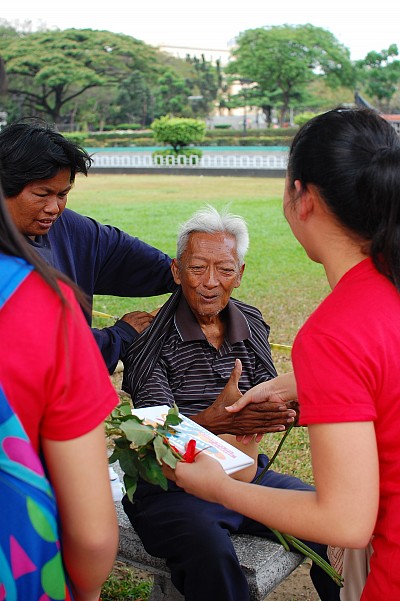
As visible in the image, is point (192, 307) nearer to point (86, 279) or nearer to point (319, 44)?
point (86, 279)

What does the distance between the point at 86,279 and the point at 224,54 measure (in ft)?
301

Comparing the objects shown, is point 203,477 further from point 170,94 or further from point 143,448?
point 170,94

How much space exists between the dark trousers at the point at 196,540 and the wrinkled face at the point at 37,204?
3.98ft

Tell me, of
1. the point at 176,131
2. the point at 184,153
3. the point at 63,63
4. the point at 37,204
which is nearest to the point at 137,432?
the point at 37,204

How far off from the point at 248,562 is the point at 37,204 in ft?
5.41

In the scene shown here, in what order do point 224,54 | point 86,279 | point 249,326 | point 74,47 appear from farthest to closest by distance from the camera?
point 224,54 → point 74,47 → point 86,279 → point 249,326

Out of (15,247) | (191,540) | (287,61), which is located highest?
(287,61)

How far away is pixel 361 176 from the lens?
1.52 m

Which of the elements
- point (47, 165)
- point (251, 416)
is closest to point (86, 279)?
point (47, 165)

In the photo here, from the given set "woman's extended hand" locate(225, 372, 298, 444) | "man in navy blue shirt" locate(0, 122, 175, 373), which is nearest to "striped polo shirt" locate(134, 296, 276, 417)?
"man in navy blue shirt" locate(0, 122, 175, 373)

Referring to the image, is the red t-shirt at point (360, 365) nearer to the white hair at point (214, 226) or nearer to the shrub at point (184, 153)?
the white hair at point (214, 226)

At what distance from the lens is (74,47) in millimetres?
48719

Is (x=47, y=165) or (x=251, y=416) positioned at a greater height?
(x=47, y=165)

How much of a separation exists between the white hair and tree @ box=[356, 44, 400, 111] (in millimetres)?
50942
